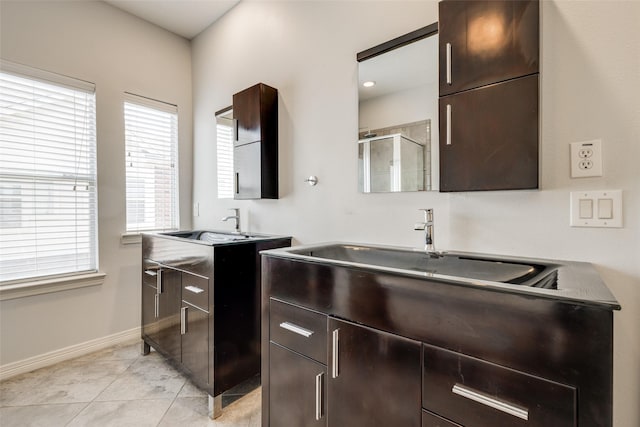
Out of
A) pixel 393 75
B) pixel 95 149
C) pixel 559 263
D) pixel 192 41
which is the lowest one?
pixel 559 263

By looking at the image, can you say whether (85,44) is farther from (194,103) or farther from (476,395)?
(476,395)

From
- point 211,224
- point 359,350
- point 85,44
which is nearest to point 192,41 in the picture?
point 85,44

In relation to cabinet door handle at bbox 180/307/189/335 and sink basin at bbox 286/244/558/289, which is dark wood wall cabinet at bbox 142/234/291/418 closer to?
cabinet door handle at bbox 180/307/189/335

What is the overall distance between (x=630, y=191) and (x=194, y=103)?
322 cm

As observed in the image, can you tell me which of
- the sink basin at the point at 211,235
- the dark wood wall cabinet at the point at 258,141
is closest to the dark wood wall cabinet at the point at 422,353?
the dark wood wall cabinet at the point at 258,141

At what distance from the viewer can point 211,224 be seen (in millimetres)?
2730

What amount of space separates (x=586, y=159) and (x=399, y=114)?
761mm

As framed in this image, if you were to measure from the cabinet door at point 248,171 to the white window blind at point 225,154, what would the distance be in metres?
0.33

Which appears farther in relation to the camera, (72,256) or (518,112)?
(72,256)

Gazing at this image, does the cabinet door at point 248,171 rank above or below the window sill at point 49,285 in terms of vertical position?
above

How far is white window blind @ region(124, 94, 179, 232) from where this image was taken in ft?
8.48

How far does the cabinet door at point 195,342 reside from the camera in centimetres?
164

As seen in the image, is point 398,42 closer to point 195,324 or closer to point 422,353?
point 422,353

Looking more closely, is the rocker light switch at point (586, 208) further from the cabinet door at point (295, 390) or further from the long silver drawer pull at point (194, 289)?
the long silver drawer pull at point (194, 289)
